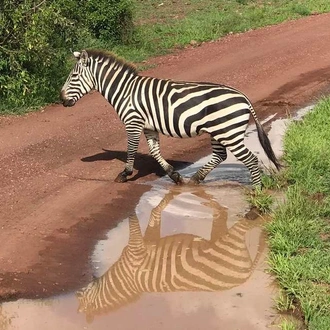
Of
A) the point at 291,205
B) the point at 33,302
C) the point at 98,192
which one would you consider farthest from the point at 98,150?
the point at 33,302

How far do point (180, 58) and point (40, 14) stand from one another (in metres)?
5.22

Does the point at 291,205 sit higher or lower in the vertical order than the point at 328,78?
higher

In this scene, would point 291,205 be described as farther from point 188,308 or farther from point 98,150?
point 98,150

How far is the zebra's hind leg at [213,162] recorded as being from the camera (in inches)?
347

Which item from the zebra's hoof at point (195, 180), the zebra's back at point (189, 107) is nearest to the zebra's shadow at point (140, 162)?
the zebra's hoof at point (195, 180)

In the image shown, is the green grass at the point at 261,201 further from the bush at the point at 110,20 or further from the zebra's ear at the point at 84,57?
the bush at the point at 110,20

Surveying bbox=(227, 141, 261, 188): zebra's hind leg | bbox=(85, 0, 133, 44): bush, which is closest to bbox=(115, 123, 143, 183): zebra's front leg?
bbox=(227, 141, 261, 188): zebra's hind leg

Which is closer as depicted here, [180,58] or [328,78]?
[328,78]

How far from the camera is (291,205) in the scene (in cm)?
749

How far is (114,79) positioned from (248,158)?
2.13 meters

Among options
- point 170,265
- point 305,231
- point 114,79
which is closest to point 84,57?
point 114,79

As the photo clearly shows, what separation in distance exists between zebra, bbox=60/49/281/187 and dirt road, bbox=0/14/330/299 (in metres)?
0.75

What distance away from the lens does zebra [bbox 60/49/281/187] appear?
8188 millimetres

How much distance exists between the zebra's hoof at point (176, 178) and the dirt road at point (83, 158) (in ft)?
1.28
